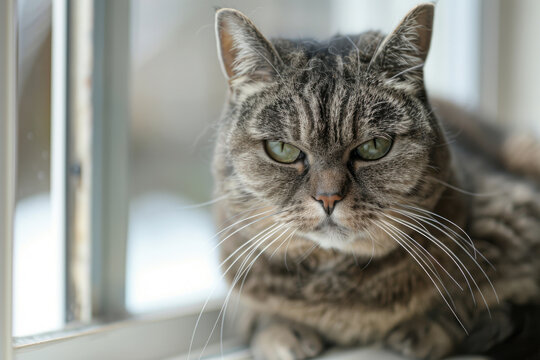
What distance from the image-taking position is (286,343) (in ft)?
→ 3.39

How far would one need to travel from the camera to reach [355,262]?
99 centimetres

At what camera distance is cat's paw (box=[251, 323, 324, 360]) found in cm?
102

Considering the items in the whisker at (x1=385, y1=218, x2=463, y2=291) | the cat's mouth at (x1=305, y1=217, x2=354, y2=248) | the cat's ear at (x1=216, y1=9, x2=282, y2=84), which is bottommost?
the whisker at (x1=385, y1=218, x2=463, y2=291)

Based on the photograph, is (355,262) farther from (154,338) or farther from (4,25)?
(4,25)

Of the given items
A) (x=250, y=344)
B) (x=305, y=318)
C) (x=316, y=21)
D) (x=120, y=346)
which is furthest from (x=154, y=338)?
(x=316, y=21)

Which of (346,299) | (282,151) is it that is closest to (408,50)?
(282,151)

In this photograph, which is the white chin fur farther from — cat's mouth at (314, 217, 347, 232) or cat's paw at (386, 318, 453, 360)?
cat's paw at (386, 318, 453, 360)

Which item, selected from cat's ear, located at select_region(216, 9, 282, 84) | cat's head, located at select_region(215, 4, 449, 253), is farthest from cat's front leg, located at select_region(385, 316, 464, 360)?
cat's ear, located at select_region(216, 9, 282, 84)

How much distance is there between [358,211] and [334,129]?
0.15 meters

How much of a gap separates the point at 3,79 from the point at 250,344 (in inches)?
29.6

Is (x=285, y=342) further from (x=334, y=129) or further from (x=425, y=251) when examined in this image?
(x=334, y=129)

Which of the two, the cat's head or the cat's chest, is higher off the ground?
the cat's head

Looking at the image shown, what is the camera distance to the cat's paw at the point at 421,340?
1.03m

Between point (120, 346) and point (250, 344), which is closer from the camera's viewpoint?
point (120, 346)
